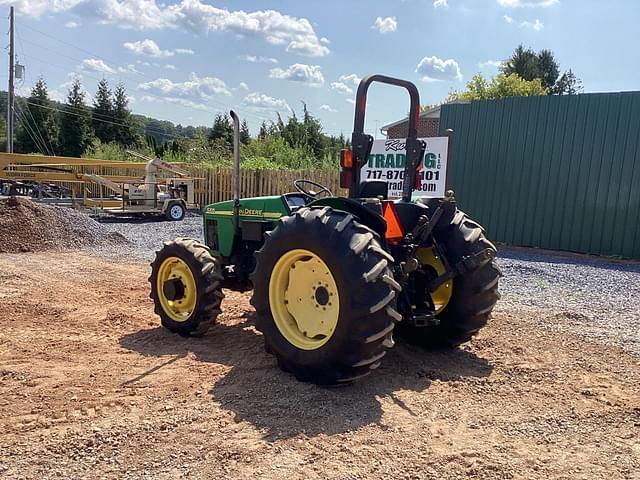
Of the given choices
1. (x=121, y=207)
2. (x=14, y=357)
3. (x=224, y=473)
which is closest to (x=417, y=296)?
(x=224, y=473)

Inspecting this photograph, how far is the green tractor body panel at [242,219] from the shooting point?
553 centimetres

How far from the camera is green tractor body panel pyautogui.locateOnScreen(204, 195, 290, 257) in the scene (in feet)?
18.1

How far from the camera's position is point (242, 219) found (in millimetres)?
5805

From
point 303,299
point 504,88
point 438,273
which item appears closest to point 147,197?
point 438,273

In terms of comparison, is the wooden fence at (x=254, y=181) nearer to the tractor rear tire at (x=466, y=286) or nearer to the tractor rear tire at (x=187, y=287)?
the tractor rear tire at (x=187, y=287)

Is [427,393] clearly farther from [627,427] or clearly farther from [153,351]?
[153,351]

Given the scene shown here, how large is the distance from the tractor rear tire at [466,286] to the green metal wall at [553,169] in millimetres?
8657

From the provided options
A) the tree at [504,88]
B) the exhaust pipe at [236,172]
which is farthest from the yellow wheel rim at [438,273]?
the tree at [504,88]

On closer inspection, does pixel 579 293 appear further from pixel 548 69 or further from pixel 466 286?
pixel 548 69

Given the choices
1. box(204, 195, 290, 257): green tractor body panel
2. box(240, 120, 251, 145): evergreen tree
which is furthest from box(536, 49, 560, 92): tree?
box(204, 195, 290, 257): green tractor body panel

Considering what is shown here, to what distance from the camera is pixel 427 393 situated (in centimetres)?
411

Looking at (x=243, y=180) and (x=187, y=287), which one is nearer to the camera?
(x=187, y=287)

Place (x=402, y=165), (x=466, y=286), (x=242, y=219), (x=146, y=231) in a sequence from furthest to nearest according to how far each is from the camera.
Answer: (x=146, y=231) → (x=402, y=165) → (x=242, y=219) → (x=466, y=286)

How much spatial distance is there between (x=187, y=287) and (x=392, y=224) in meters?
2.15
